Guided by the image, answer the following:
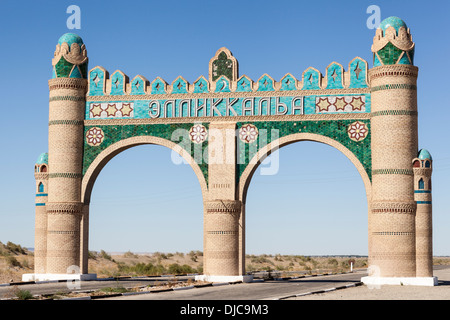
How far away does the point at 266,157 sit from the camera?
34.1 metres

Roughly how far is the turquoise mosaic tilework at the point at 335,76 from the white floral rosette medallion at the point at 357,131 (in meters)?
1.81

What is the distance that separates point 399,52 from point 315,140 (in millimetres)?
5222

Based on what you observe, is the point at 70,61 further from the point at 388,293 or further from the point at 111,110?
the point at 388,293

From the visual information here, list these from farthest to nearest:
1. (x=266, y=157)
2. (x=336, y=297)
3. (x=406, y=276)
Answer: (x=266, y=157), (x=406, y=276), (x=336, y=297)

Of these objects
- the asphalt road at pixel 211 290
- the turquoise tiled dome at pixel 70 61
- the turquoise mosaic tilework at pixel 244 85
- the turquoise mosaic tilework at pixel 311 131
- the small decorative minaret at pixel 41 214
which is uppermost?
the turquoise tiled dome at pixel 70 61

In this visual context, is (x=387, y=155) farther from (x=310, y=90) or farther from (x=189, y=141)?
(x=189, y=141)

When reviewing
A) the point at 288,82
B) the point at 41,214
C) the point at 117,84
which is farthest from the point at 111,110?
the point at 288,82

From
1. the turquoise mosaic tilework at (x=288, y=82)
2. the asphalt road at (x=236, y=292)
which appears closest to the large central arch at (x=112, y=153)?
the turquoise mosaic tilework at (x=288, y=82)

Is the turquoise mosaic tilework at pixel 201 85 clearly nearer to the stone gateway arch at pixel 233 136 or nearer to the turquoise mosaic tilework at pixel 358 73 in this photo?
the stone gateway arch at pixel 233 136

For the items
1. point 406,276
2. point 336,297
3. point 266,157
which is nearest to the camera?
point 336,297

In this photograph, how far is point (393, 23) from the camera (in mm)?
33156

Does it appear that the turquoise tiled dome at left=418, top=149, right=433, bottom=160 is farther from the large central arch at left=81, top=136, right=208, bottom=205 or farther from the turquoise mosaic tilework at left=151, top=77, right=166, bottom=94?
the turquoise mosaic tilework at left=151, top=77, right=166, bottom=94

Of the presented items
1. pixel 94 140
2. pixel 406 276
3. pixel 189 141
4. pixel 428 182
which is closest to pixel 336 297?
pixel 406 276

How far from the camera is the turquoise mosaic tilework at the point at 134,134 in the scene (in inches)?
1353
